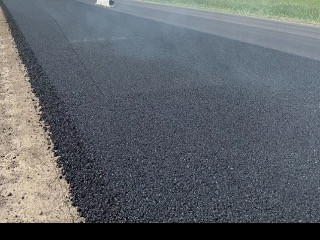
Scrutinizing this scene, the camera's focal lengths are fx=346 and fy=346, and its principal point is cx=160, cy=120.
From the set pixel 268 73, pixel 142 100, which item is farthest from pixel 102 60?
pixel 268 73

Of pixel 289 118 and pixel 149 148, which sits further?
pixel 289 118

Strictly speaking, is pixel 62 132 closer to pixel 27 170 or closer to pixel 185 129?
pixel 27 170

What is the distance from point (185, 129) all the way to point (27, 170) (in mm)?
2557

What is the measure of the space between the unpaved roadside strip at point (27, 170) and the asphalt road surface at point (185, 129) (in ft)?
0.61

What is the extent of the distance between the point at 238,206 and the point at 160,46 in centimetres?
964

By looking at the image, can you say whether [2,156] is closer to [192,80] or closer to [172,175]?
[172,175]

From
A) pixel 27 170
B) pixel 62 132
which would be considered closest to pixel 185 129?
pixel 62 132

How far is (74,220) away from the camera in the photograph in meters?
3.77

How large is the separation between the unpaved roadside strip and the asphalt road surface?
0.19m

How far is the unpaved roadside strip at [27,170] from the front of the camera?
12.9 ft

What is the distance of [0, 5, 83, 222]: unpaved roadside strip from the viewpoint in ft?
12.9

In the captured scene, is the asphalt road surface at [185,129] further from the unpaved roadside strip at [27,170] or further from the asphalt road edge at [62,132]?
the unpaved roadside strip at [27,170]

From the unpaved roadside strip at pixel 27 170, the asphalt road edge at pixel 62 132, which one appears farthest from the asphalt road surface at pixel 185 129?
the unpaved roadside strip at pixel 27 170
